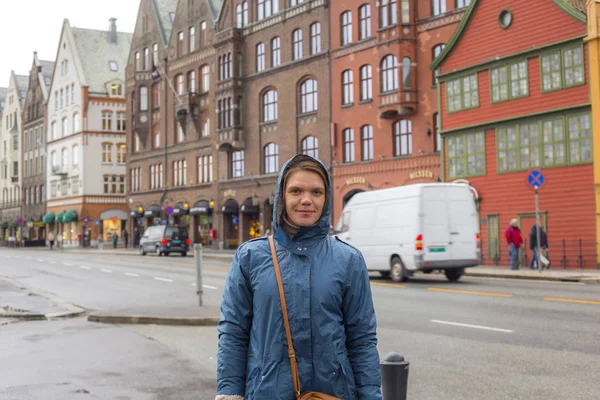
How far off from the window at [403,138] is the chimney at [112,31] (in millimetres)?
53268

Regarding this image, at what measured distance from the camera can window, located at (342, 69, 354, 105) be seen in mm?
43344

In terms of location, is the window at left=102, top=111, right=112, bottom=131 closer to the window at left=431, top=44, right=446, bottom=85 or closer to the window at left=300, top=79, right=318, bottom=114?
the window at left=300, top=79, right=318, bottom=114

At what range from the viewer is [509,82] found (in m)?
31.5

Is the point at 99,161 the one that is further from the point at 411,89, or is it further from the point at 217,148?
the point at 411,89

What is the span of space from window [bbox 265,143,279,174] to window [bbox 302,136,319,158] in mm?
2601

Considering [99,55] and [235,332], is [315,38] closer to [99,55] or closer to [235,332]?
[99,55]

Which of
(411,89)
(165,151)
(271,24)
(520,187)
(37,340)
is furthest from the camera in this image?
(165,151)

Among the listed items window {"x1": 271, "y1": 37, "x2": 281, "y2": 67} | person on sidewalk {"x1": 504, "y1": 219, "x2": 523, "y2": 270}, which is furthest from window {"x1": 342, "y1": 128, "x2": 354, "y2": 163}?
person on sidewalk {"x1": 504, "y1": 219, "x2": 523, "y2": 270}

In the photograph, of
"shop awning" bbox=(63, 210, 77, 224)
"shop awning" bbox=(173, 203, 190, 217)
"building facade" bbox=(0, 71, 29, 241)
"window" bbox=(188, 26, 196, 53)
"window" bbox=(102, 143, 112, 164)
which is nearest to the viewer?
"shop awning" bbox=(173, 203, 190, 217)

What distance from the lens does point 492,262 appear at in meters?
31.8

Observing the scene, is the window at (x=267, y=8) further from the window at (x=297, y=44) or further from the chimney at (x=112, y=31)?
the chimney at (x=112, y=31)

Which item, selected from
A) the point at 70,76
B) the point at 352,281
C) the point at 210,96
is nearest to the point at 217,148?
the point at 210,96

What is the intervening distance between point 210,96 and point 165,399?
50166mm

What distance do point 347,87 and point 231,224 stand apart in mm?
14922
